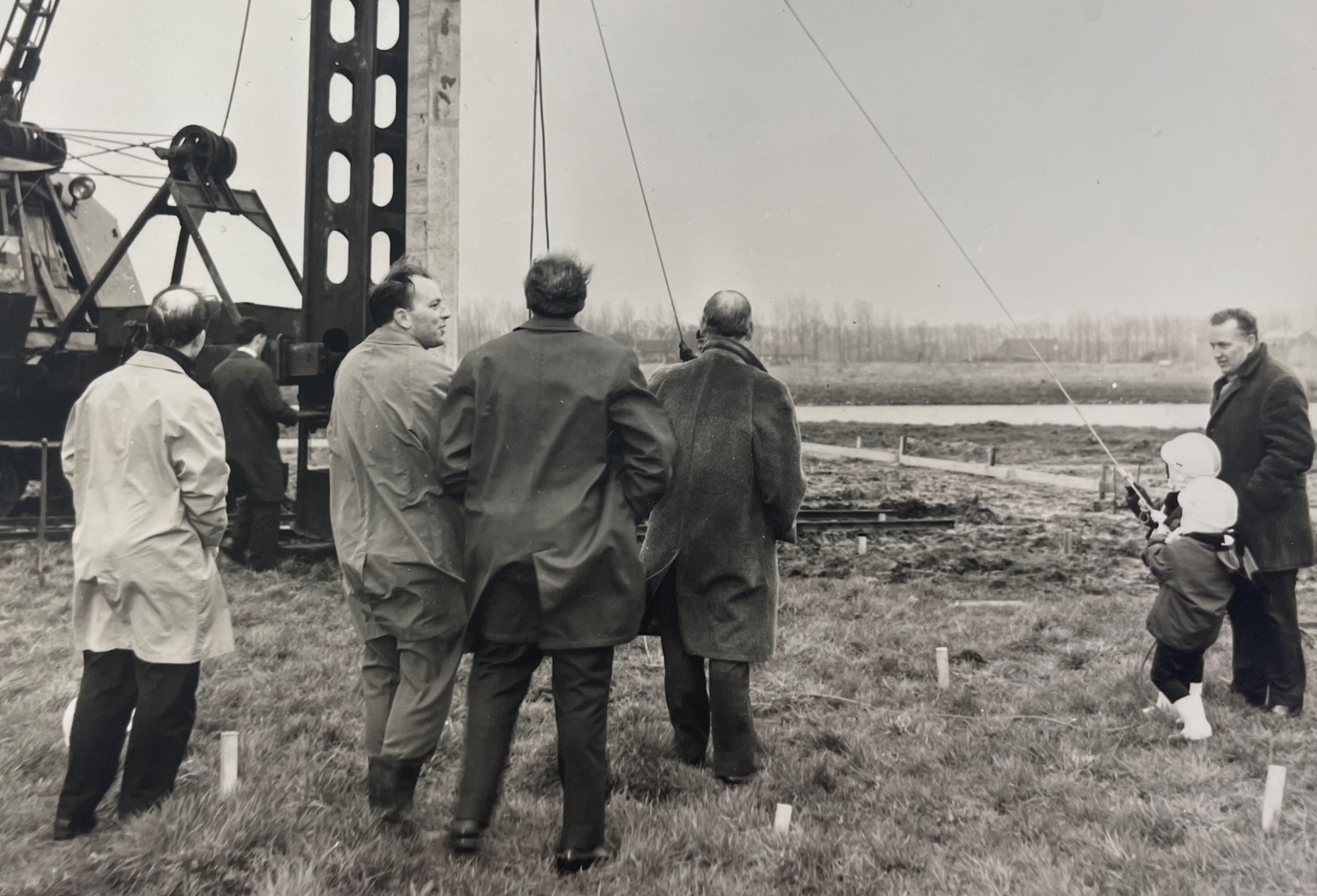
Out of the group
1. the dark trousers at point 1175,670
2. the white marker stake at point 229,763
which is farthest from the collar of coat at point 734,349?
the white marker stake at point 229,763

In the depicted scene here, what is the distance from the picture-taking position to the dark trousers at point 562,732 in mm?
2982

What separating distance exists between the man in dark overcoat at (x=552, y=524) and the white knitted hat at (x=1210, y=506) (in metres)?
2.44

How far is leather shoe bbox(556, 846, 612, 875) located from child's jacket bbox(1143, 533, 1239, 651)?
2.58 m

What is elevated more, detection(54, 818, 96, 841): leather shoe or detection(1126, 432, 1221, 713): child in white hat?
detection(1126, 432, 1221, 713): child in white hat

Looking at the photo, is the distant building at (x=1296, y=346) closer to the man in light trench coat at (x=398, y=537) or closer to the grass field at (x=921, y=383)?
the man in light trench coat at (x=398, y=537)

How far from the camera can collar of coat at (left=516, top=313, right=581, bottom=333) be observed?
3.06 meters

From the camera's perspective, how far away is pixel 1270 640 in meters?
4.38

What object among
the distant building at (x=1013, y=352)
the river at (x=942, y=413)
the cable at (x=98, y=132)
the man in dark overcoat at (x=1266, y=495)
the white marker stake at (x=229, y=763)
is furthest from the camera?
the river at (x=942, y=413)

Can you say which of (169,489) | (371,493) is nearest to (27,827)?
(169,489)

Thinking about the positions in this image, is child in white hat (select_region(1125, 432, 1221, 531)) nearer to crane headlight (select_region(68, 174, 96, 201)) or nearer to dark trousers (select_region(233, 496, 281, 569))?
dark trousers (select_region(233, 496, 281, 569))

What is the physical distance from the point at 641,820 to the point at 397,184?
5.27 metres

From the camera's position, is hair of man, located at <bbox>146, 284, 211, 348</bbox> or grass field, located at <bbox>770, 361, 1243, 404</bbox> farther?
grass field, located at <bbox>770, 361, 1243, 404</bbox>

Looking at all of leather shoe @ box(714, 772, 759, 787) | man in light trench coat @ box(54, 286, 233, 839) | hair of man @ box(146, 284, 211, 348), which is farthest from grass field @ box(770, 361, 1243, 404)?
man in light trench coat @ box(54, 286, 233, 839)

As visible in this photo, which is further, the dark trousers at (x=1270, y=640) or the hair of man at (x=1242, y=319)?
the hair of man at (x=1242, y=319)
